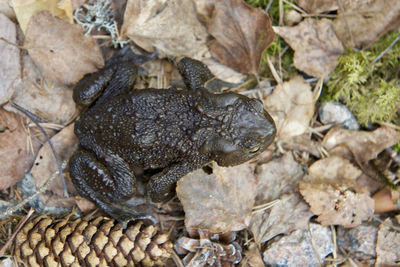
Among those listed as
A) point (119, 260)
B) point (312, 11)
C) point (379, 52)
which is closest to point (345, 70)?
point (379, 52)

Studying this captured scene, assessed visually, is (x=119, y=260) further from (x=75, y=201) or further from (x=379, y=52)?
(x=379, y=52)

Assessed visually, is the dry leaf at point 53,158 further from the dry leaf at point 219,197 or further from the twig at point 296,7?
the twig at point 296,7

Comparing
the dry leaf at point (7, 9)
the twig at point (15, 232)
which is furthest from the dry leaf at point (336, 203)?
the dry leaf at point (7, 9)

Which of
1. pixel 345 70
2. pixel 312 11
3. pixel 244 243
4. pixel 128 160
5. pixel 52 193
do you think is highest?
pixel 312 11

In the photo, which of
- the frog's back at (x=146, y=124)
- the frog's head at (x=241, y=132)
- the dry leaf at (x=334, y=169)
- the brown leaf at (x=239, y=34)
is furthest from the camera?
the dry leaf at (x=334, y=169)

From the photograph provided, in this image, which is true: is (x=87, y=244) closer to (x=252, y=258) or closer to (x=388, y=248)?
(x=252, y=258)

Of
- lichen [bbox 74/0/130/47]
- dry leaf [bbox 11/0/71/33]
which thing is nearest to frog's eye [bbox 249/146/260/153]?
lichen [bbox 74/0/130/47]
